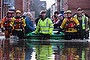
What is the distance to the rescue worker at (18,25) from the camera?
69.3 ft

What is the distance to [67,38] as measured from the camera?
832 inches

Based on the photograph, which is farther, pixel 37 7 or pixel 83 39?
pixel 37 7

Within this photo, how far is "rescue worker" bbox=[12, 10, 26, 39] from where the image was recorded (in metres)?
21.1

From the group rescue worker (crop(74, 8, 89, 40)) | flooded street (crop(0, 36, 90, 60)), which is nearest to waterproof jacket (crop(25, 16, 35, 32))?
rescue worker (crop(74, 8, 89, 40))

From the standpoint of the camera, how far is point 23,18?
2136 cm

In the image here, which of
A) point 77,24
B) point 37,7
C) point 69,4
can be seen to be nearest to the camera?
point 77,24

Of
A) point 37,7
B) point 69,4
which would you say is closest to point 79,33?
point 69,4

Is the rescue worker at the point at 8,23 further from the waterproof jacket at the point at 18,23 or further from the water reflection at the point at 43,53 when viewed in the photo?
the water reflection at the point at 43,53

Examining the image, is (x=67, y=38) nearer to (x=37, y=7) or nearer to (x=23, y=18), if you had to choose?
(x=23, y=18)

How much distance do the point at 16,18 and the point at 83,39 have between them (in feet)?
13.4

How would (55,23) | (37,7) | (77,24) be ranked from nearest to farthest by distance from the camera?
(77,24)
(55,23)
(37,7)

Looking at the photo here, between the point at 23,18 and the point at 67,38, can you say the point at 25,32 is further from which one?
the point at 67,38

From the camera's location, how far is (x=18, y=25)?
21234 millimetres

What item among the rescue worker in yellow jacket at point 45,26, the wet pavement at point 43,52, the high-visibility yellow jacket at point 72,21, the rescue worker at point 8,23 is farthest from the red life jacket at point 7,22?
the wet pavement at point 43,52
